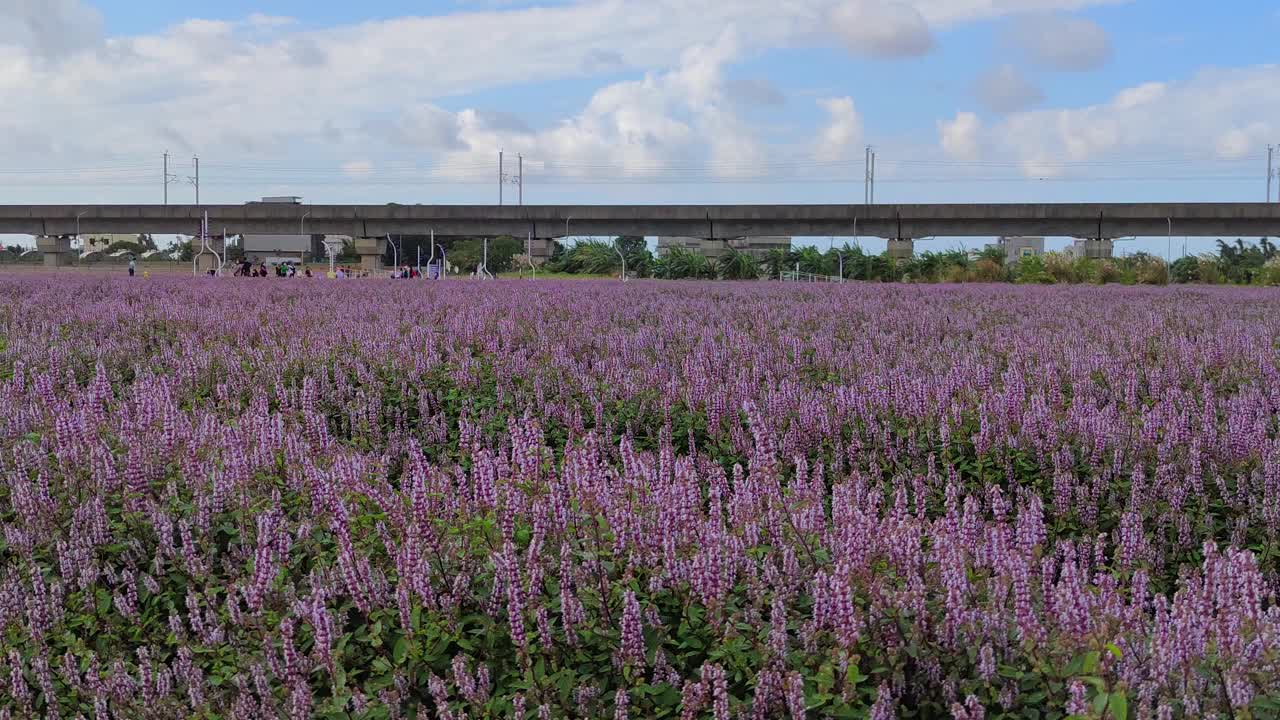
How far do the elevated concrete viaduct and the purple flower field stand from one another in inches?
2189

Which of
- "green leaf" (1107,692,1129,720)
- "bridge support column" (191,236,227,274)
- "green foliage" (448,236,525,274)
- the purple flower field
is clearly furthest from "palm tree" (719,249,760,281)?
"green leaf" (1107,692,1129,720)

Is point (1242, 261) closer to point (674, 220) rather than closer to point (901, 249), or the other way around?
point (901, 249)

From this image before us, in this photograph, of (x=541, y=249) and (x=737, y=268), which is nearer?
(x=737, y=268)

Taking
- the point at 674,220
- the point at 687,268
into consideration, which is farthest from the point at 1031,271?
the point at 674,220

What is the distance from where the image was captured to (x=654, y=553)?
3.11 meters

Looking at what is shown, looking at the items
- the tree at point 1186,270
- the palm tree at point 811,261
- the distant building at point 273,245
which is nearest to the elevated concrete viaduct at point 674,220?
the distant building at point 273,245

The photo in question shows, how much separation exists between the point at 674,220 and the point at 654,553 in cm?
6315

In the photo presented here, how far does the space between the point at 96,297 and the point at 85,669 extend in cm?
1325

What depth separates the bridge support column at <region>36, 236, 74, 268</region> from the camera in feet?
226

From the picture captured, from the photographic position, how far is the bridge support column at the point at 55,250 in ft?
226

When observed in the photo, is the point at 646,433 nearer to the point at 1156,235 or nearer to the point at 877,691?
the point at 877,691

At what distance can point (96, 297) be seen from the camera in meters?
15.1

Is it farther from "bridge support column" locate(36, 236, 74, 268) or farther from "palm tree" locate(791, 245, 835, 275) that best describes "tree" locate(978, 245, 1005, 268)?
"bridge support column" locate(36, 236, 74, 268)

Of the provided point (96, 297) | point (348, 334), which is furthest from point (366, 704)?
point (96, 297)
